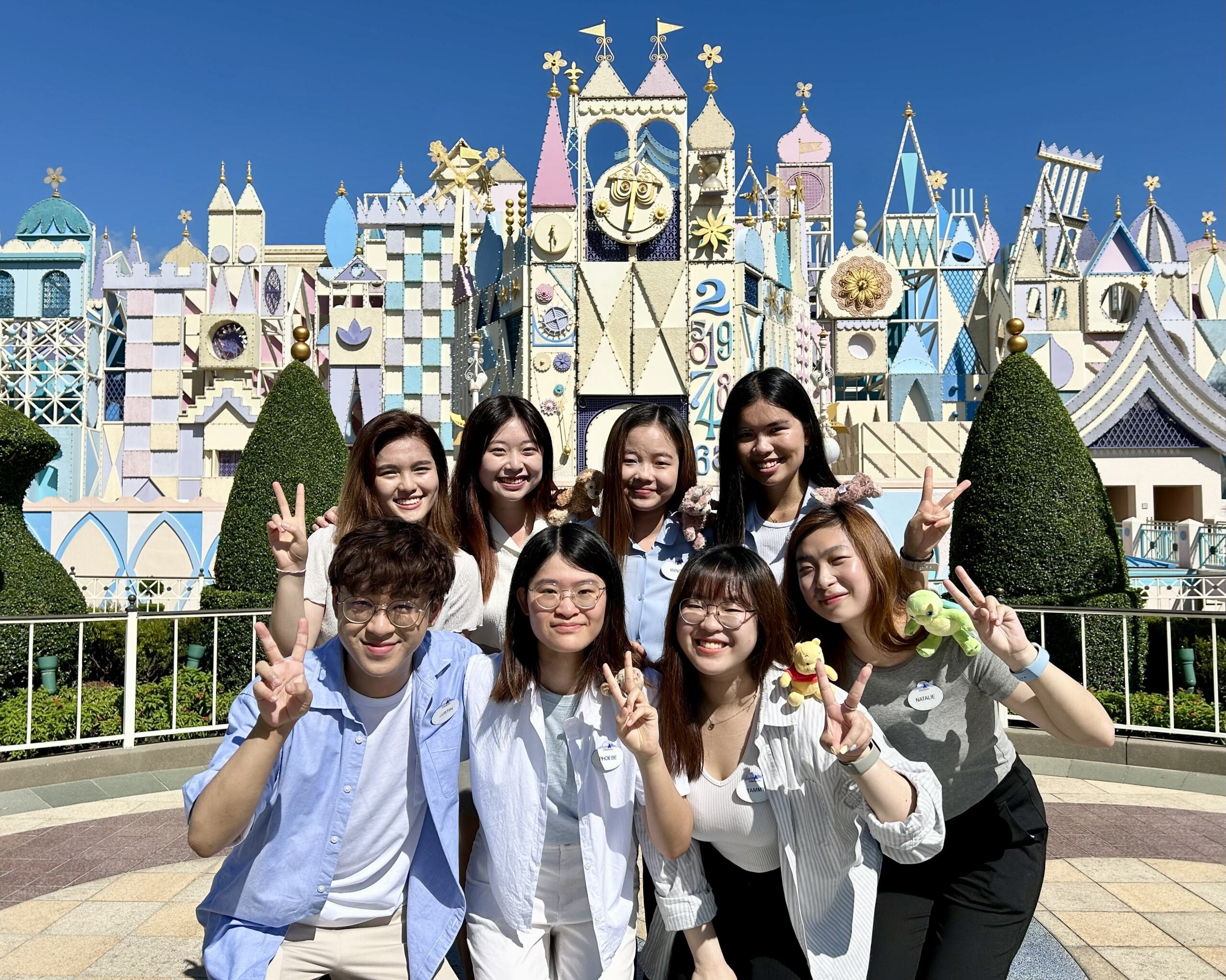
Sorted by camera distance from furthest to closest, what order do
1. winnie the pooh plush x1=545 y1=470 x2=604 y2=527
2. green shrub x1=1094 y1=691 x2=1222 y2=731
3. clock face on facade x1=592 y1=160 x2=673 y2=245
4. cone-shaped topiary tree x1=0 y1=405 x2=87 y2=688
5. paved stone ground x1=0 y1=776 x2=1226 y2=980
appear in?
clock face on facade x1=592 y1=160 x2=673 y2=245, cone-shaped topiary tree x1=0 y1=405 x2=87 y2=688, green shrub x1=1094 y1=691 x2=1222 y2=731, paved stone ground x1=0 y1=776 x2=1226 y2=980, winnie the pooh plush x1=545 y1=470 x2=604 y2=527

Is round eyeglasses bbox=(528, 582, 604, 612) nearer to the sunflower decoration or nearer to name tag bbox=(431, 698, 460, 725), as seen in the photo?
name tag bbox=(431, 698, 460, 725)

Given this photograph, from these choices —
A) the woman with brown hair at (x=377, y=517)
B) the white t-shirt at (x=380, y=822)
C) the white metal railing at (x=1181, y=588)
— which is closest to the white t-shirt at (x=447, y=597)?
the woman with brown hair at (x=377, y=517)

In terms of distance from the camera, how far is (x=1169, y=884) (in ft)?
15.4

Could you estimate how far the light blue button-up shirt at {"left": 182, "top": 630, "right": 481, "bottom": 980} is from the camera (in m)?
2.33

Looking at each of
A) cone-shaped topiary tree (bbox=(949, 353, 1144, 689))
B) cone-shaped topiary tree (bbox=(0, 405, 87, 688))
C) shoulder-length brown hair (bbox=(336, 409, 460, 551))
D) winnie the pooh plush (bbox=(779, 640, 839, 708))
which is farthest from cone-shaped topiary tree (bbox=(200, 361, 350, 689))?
winnie the pooh plush (bbox=(779, 640, 839, 708))

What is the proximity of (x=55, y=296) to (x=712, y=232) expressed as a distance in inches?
870

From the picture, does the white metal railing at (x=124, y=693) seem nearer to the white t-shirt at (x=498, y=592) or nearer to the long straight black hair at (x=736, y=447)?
the white t-shirt at (x=498, y=592)

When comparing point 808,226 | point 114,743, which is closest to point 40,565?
point 114,743

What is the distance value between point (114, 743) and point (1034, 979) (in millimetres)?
6483

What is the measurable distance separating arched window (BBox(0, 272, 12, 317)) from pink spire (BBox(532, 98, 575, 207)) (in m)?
20.3

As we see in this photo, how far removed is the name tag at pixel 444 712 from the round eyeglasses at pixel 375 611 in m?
0.24

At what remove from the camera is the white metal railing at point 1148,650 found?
276 inches

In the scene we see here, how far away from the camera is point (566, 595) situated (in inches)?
99.9

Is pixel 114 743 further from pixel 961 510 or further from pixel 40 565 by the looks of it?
pixel 961 510
